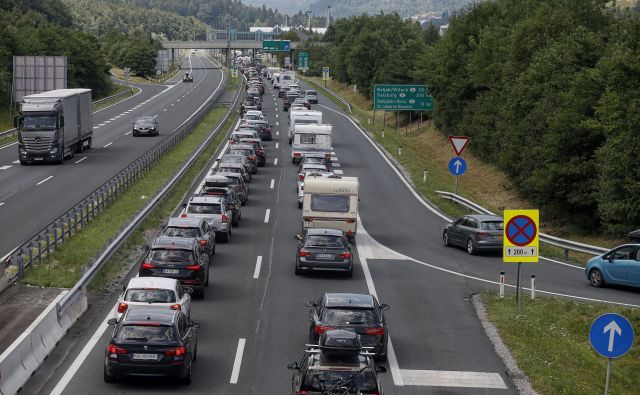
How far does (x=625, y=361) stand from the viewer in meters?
24.8

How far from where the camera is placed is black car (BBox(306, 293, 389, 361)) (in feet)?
65.5

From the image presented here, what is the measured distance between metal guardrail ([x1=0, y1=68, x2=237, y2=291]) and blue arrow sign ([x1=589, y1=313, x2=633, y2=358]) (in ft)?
51.9

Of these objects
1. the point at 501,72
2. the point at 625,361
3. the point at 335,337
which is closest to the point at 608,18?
the point at 501,72

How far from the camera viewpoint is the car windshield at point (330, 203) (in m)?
35.5

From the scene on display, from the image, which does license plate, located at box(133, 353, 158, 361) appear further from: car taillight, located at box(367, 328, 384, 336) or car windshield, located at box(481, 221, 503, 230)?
car windshield, located at box(481, 221, 503, 230)

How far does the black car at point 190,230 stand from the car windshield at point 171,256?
350cm

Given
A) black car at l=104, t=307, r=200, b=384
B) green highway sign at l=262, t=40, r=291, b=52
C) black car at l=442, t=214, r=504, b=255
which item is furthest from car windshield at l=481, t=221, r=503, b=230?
green highway sign at l=262, t=40, r=291, b=52

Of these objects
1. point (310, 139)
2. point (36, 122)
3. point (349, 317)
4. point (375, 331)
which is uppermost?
point (36, 122)

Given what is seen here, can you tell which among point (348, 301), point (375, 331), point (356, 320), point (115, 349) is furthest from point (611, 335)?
point (115, 349)

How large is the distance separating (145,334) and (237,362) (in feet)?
9.73

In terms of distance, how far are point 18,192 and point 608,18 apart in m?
42.0

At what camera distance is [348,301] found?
20.6m

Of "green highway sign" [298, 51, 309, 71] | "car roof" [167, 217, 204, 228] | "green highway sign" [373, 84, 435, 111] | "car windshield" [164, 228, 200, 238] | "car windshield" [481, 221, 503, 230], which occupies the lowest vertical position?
"car windshield" [481, 221, 503, 230]

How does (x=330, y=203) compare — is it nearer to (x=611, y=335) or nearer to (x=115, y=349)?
(x=115, y=349)
